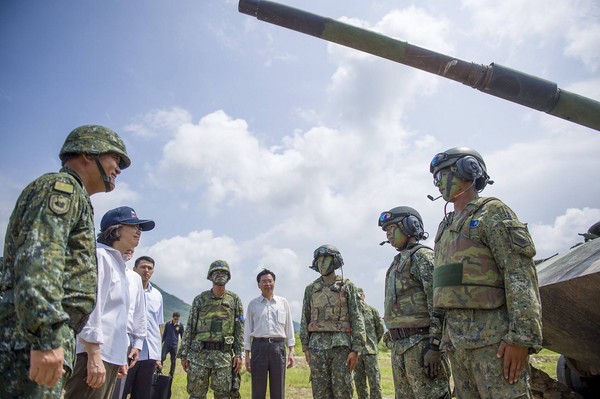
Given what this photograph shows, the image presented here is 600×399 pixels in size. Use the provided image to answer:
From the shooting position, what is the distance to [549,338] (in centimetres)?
519

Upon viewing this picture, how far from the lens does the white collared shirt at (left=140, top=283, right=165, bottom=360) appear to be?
6.35 meters

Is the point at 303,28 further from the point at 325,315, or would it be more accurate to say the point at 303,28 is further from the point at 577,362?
the point at 577,362

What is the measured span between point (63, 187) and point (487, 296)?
2.94m

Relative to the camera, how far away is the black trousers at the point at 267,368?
286 inches

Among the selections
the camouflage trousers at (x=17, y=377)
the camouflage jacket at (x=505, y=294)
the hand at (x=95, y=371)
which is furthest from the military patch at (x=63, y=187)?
the camouflage jacket at (x=505, y=294)

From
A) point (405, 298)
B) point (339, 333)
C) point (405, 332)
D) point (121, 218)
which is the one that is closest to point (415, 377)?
point (405, 332)

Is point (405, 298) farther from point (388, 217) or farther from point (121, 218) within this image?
point (121, 218)

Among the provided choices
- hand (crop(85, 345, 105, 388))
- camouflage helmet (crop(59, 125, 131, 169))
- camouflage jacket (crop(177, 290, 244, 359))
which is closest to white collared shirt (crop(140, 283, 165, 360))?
camouflage jacket (crop(177, 290, 244, 359))

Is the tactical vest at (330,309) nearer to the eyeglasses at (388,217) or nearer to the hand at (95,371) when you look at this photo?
the eyeglasses at (388,217)

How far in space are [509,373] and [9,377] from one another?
3.00m

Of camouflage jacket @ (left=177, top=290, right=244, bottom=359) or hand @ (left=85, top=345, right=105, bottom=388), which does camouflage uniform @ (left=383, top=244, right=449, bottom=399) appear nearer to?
hand @ (left=85, top=345, right=105, bottom=388)

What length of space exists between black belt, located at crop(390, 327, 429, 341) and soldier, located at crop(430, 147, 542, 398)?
1.15m

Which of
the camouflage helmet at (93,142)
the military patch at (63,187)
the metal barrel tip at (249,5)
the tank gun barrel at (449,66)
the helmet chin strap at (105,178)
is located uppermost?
the metal barrel tip at (249,5)

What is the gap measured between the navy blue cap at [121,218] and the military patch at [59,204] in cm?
190
